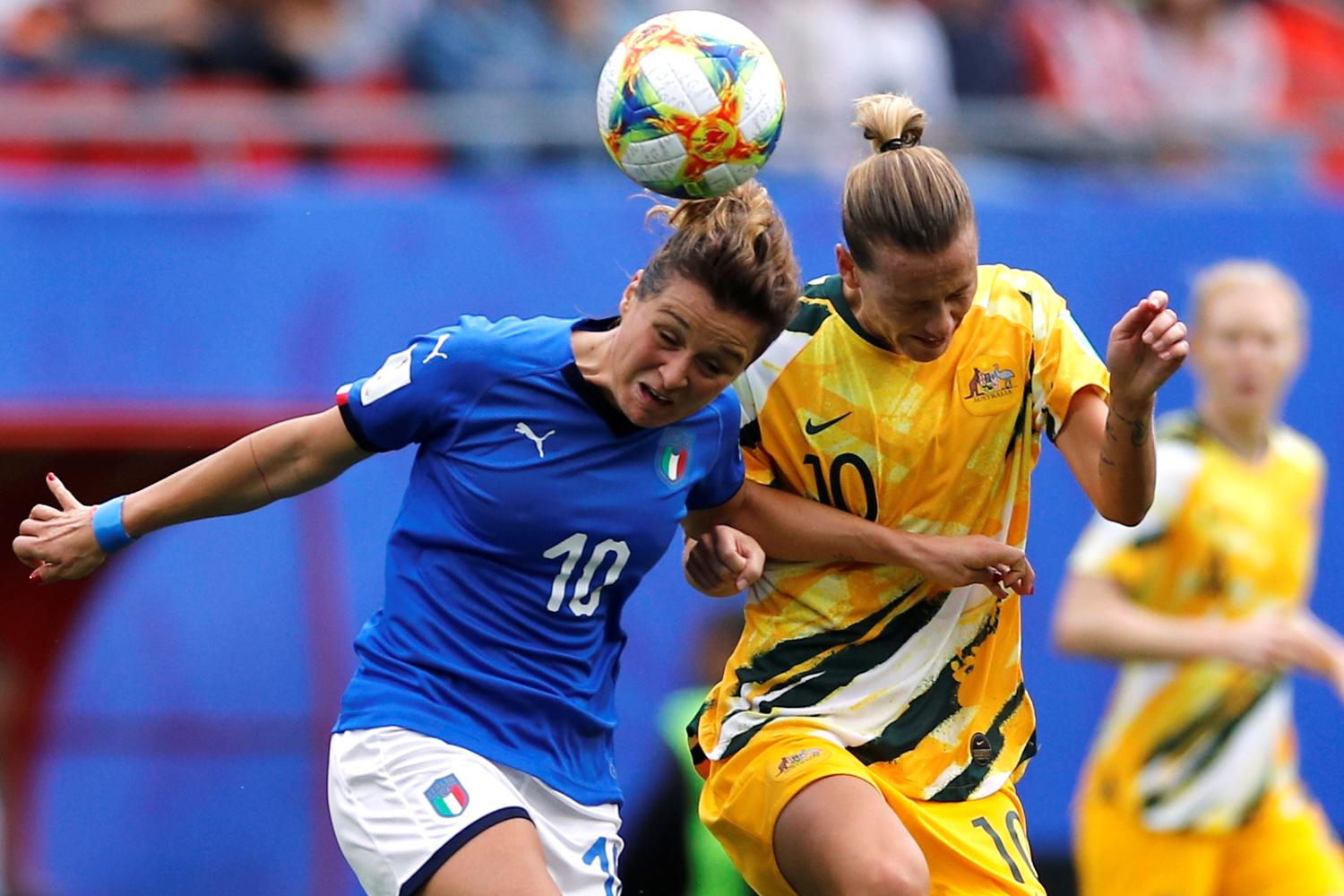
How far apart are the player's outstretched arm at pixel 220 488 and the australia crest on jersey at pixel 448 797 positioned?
73 cm

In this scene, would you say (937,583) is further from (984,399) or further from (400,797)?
(400,797)

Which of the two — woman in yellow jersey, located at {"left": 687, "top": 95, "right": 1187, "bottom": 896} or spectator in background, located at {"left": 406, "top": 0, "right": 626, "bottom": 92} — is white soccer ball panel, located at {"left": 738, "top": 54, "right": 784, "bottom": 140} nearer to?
woman in yellow jersey, located at {"left": 687, "top": 95, "right": 1187, "bottom": 896}

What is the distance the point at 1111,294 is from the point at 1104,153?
2.56ft

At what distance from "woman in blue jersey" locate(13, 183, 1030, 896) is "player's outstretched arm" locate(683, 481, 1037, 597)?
2 centimetres

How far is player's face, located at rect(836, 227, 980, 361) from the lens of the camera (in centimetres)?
437

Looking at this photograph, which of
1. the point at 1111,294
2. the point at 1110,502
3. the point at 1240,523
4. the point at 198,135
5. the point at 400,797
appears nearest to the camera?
the point at 400,797

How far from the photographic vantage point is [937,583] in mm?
4656

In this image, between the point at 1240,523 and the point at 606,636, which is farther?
the point at 1240,523

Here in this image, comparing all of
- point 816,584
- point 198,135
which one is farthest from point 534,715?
point 198,135

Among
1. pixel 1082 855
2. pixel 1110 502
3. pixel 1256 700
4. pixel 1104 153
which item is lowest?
pixel 1082 855

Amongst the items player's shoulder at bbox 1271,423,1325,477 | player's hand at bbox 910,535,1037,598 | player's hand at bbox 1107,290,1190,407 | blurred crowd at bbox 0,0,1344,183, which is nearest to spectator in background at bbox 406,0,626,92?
blurred crowd at bbox 0,0,1344,183

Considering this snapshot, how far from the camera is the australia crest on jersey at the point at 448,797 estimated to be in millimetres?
4207

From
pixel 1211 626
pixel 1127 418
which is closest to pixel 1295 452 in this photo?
pixel 1211 626

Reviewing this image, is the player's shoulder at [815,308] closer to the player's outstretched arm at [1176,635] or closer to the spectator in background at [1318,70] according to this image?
the player's outstretched arm at [1176,635]
